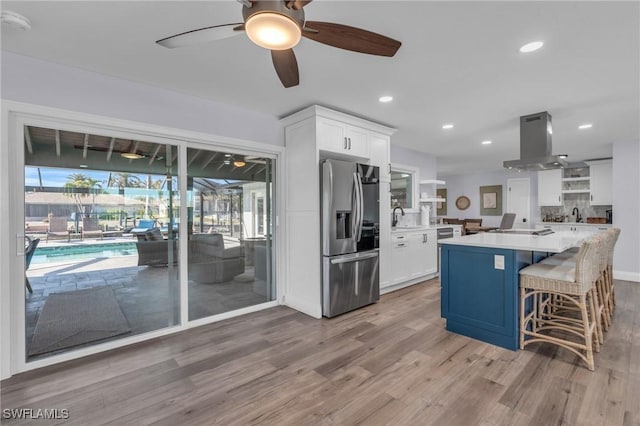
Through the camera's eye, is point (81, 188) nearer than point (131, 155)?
Yes

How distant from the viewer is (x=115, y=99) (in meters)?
2.72

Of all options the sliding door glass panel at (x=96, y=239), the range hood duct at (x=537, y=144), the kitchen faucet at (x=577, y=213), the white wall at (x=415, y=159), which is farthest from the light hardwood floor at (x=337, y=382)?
the kitchen faucet at (x=577, y=213)

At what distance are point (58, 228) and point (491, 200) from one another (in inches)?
393

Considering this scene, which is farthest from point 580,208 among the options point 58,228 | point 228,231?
point 58,228

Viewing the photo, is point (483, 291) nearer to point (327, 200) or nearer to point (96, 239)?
point (327, 200)

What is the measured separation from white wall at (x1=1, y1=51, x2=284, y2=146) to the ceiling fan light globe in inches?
76.1

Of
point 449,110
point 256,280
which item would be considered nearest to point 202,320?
point 256,280

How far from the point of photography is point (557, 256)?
11.1 feet

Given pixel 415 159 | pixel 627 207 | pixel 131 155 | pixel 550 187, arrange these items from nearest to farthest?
pixel 131 155 → pixel 627 207 → pixel 415 159 → pixel 550 187

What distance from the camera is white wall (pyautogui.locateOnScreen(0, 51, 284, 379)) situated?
225 cm

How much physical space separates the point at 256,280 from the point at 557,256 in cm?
360

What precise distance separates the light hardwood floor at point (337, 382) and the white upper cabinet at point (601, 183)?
4641 millimetres

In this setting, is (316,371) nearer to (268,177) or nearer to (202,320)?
(202,320)

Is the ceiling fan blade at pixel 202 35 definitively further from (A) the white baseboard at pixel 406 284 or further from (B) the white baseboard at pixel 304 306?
→ (A) the white baseboard at pixel 406 284
